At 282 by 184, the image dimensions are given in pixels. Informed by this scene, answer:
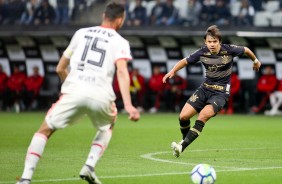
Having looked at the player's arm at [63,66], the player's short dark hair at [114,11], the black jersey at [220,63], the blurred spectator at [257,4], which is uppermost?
the player's short dark hair at [114,11]

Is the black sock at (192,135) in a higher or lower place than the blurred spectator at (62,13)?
higher

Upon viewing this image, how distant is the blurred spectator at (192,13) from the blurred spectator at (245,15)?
1.44 meters

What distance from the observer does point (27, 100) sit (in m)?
29.7

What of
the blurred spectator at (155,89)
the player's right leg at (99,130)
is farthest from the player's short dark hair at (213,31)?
the blurred spectator at (155,89)

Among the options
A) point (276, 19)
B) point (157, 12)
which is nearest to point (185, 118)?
point (276, 19)

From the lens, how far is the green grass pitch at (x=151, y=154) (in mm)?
9750

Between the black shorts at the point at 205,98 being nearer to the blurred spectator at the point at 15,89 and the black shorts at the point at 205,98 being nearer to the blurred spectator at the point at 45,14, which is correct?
the blurred spectator at the point at 45,14

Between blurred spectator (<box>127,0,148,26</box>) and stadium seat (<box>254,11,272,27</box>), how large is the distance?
13.1 ft

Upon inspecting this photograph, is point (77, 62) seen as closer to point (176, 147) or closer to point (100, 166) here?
point (100, 166)

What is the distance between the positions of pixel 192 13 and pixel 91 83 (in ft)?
61.2

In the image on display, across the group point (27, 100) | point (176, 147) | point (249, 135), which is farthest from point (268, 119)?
point (176, 147)

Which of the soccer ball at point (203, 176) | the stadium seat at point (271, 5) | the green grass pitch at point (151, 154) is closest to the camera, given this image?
the soccer ball at point (203, 176)

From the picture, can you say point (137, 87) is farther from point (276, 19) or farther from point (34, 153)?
point (34, 153)

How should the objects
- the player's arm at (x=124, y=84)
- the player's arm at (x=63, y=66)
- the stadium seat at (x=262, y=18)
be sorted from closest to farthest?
the player's arm at (x=124, y=84) → the player's arm at (x=63, y=66) → the stadium seat at (x=262, y=18)
